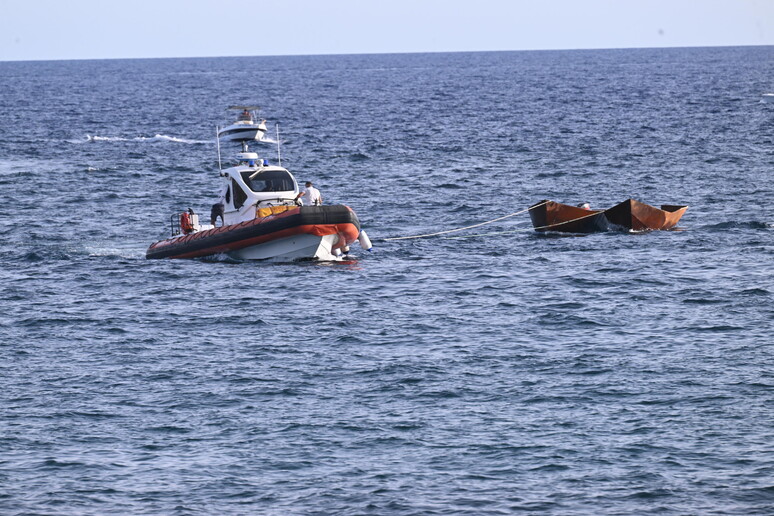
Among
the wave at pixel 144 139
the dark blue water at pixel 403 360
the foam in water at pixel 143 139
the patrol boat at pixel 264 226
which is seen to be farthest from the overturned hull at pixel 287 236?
the foam in water at pixel 143 139

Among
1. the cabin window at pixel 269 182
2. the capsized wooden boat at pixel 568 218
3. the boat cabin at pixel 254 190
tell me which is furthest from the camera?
the capsized wooden boat at pixel 568 218

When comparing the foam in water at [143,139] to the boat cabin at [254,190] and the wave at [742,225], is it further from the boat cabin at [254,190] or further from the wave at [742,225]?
the wave at [742,225]

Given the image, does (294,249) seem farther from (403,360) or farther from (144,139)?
(144,139)

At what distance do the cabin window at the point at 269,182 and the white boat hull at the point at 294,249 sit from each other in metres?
2.00

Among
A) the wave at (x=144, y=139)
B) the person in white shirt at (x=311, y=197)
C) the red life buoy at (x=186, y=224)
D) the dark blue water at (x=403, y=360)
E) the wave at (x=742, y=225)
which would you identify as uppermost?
the wave at (x=144, y=139)

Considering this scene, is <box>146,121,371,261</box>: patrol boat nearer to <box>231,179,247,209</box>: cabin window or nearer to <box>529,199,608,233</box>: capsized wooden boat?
<box>231,179,247,209</box>: cabin window

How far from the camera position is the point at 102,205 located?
48406 millimetres

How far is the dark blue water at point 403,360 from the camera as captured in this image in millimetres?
17547

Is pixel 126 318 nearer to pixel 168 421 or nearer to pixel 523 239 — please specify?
pixel 168 421

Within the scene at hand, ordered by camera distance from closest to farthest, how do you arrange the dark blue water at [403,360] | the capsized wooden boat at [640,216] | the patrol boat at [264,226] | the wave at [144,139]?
the dark blue water at [403,360]
the patrol boat at [264,226]
the capsized wooden boat at [640,216]
the wave at [144,139]

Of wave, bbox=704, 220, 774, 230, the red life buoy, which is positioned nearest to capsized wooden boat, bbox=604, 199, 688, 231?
wave, bbox=704, 220, 774, 230

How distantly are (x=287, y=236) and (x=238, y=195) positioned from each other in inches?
114

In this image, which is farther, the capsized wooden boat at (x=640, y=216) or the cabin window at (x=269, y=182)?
the capsized wooden boat at (x=640, y=216)

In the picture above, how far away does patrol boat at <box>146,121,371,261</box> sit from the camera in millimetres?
32688
